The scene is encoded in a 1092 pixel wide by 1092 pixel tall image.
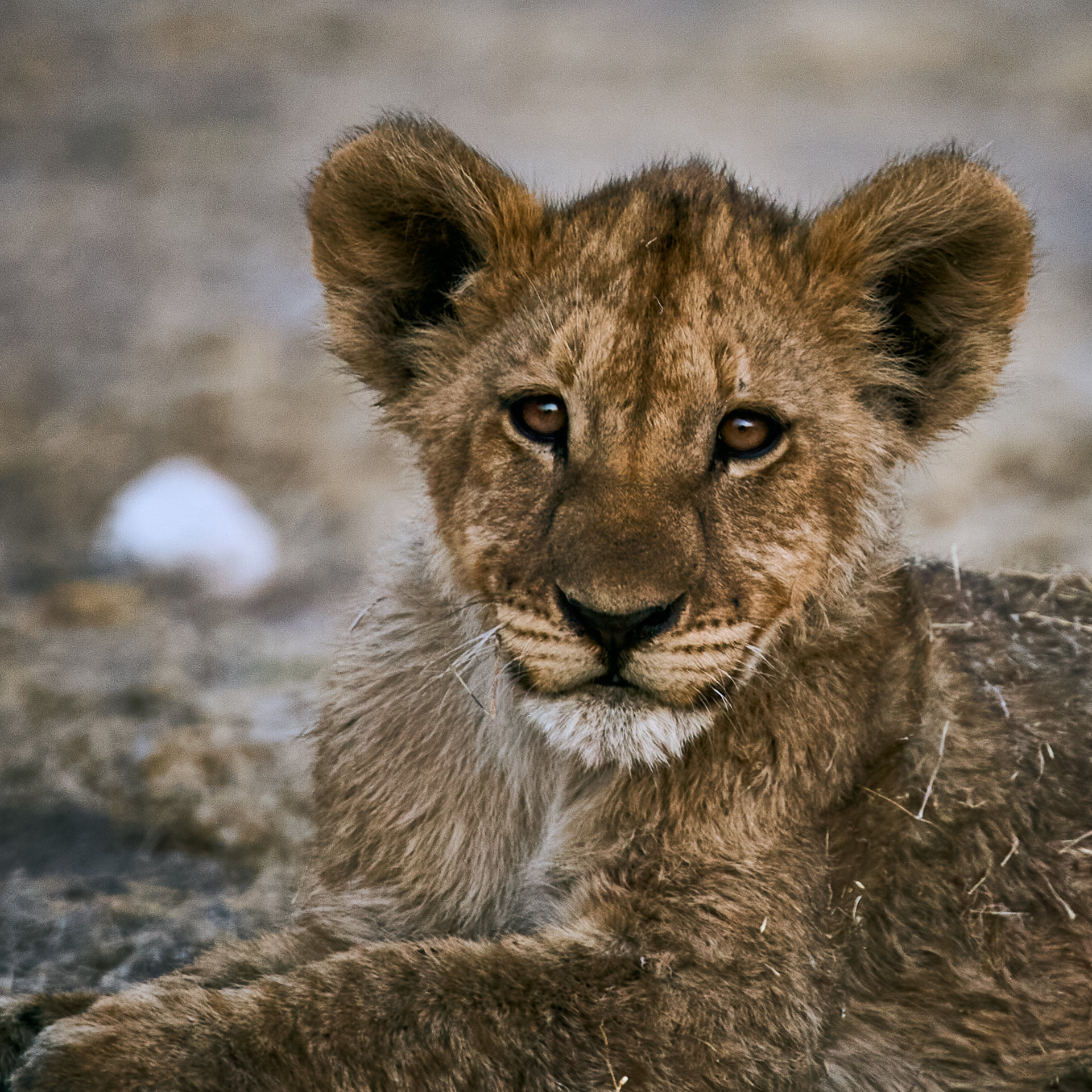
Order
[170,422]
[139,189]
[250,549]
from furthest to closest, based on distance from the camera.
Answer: [139,189], [170,422], [250,549]

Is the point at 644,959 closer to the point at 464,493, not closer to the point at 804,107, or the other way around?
the point at 464,493

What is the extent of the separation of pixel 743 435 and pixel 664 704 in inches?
22.2

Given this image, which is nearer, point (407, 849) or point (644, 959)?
point (644, 959)

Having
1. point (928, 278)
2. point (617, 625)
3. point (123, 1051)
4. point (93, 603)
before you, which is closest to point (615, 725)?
point (617, 625)

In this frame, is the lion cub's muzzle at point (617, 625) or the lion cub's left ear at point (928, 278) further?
the lion cub's left ear at point (928, 278)

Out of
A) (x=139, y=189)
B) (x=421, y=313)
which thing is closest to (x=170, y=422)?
(x=139, y=189)

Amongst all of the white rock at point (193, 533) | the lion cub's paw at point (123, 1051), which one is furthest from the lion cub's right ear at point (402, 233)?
the white rock at point (193, 533)

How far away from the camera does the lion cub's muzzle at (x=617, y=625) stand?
2348 millimetres

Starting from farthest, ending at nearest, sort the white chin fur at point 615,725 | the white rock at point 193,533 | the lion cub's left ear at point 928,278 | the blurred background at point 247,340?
the white rock at point 193,533
the blurred background at point 247,340
the lion cub's left ear at point 928,278
the white chin fur at point 615,725

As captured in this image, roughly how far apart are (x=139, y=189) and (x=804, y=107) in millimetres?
5078

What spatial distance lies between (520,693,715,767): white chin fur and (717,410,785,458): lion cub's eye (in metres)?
0.51

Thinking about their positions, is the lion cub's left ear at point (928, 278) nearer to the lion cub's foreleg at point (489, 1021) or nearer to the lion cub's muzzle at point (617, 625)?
the lion cub's muzzle at point (617, 625)

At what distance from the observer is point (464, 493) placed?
2783 mm

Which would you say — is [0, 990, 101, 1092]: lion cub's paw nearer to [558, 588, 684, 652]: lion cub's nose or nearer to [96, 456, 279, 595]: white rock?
[558, 588, 684, 652]: lion cub's nose
